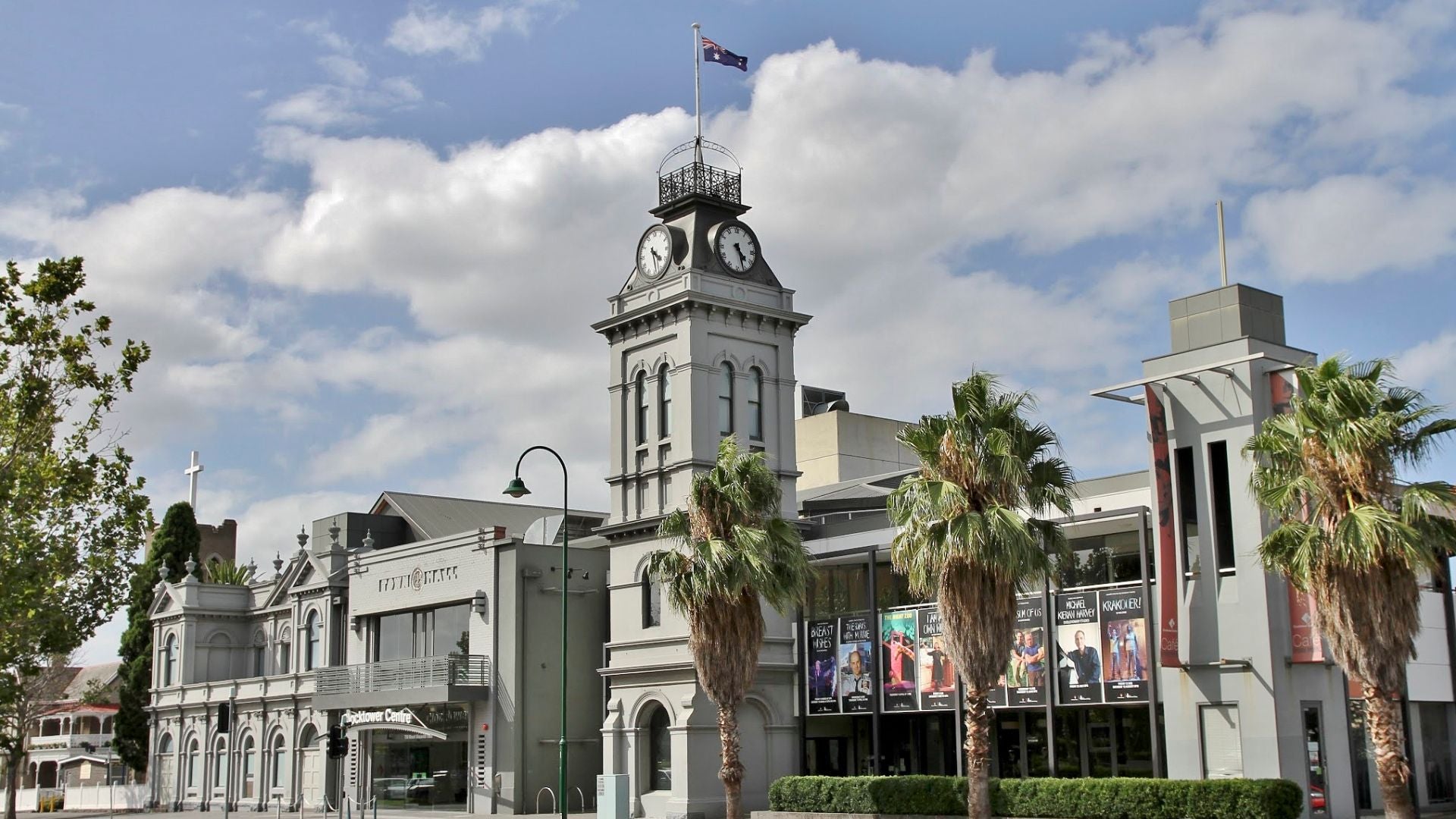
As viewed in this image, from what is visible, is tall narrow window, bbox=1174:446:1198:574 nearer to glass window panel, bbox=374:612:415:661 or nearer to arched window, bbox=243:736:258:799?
glass window panel, bbox=374:612:415:661

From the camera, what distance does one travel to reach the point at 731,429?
44156 mm

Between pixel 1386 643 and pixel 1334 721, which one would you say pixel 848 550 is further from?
pixel 1386 643

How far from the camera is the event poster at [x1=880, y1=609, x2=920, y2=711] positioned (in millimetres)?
39688

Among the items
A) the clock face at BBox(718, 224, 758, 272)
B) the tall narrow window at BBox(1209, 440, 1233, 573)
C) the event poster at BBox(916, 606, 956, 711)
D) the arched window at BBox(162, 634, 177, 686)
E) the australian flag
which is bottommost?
the event poster at BBox(916, 606, 956, 711)

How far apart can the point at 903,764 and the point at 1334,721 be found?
13953 mm

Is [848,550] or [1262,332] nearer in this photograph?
[1262,332]

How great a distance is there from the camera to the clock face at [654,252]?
45094 mm

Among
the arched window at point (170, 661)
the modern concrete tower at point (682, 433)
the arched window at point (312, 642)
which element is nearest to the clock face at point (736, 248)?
the modern concrete tower at point (682, 433)

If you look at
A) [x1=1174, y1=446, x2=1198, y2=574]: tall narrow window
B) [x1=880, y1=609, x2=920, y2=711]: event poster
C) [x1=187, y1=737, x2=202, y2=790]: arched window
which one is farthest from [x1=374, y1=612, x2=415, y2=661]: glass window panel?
[x1=1174, y1=446, x2=1198, y2=574]: tall narrow window

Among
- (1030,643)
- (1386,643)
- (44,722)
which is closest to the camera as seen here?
(1386,643)

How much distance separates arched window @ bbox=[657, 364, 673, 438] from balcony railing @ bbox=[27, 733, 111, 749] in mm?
62610

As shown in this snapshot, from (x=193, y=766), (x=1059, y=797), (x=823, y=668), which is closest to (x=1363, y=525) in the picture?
(x=1059, y=797)

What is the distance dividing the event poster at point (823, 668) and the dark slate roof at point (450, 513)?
21.4m

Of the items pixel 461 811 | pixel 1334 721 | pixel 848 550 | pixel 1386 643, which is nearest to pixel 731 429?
pixel 848 550
